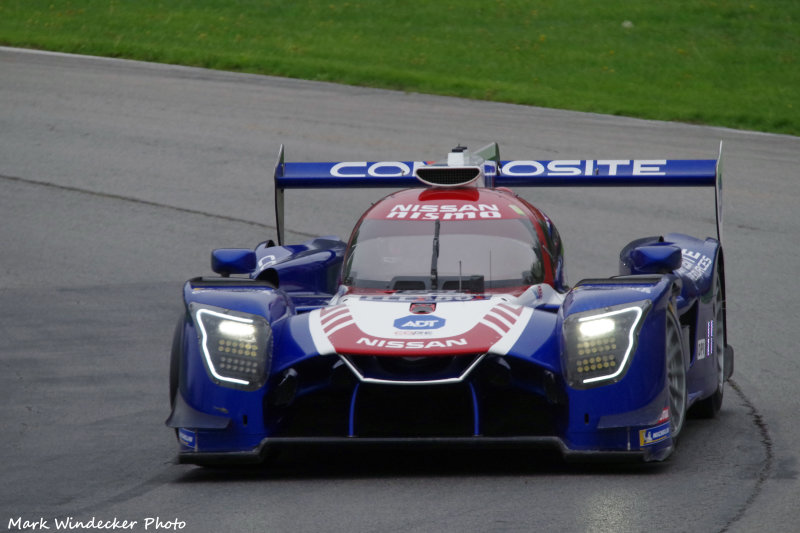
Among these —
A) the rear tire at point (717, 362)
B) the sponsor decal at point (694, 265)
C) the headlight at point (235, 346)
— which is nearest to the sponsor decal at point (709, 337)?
the rear tire at point (717, 362)

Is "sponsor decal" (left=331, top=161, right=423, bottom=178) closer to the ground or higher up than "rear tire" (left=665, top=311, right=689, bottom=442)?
higher up

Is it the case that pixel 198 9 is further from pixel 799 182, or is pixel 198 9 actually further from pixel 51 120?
pixel 799 182

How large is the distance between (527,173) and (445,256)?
1.72 m

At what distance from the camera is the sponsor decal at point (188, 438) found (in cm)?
684

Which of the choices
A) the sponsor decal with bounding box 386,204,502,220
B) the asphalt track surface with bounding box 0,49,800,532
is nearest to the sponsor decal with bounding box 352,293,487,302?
the asphalt track surface with bounding box 0,49,800,532

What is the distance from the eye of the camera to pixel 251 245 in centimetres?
1415

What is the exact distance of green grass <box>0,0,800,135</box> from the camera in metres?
23.6

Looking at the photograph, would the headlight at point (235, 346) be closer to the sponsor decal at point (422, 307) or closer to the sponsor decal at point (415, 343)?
the sponsor decal at point (415, 343)

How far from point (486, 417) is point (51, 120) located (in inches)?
587

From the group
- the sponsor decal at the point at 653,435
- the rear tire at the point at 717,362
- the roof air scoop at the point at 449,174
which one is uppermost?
the roof air scoop at the point at 449,174

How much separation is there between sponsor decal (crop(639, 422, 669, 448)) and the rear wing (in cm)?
266

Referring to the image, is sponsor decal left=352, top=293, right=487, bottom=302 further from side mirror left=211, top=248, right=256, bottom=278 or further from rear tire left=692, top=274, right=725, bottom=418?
rear tire left=692, top=274, right=725, bottom=418

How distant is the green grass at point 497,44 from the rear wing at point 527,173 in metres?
12.3

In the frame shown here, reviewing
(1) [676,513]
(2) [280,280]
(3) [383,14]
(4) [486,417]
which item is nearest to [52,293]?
(2) [280,280]
